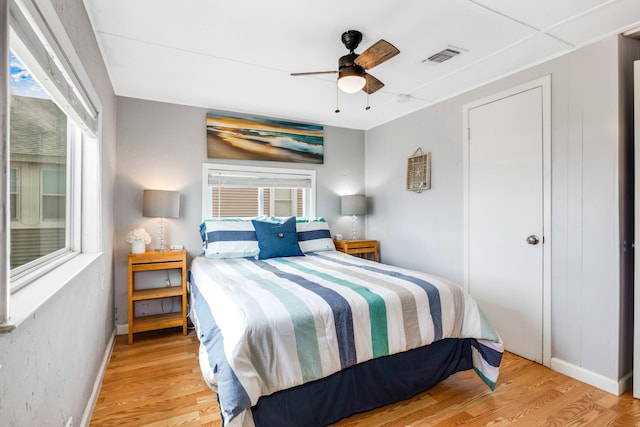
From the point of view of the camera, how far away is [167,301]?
A: 340 cm

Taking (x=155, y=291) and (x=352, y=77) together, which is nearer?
(x=352, y=77)

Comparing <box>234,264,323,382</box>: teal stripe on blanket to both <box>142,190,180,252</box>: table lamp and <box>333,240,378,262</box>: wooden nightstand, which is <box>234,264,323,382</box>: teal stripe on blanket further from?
<box>333,240,378,262</box>: wooden nightstand

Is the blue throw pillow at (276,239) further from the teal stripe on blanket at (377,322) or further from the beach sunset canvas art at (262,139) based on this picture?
the teal stripe on blanket at (377,322)

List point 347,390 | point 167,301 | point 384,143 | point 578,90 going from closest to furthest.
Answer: point 347,390, point 578,90, point 167,301, point 384,143

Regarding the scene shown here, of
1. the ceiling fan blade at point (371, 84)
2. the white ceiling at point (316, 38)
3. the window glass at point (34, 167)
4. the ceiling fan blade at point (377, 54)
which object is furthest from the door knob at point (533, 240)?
the window glass at point (34, 167)

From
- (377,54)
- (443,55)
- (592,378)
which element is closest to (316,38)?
(377,54)

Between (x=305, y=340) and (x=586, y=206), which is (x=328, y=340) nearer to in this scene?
(x=305, y=340)

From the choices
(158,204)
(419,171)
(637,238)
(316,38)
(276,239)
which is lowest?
(276,239)

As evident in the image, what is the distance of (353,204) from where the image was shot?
4156 mm

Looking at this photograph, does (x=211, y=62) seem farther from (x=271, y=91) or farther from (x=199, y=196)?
(x=199, y=196)

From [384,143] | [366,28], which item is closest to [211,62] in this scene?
[366,28]

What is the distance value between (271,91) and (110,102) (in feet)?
4.61

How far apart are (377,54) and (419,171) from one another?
192cm

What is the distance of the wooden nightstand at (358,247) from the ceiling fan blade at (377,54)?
235cm
